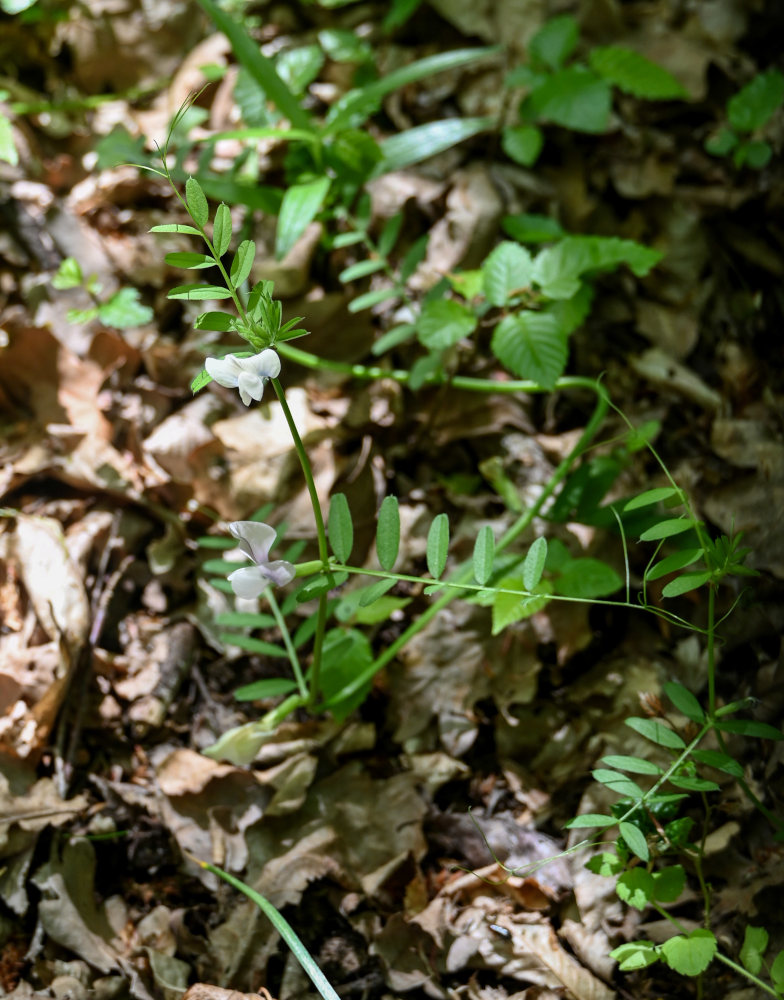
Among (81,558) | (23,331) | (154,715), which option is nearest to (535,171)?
(23,331)

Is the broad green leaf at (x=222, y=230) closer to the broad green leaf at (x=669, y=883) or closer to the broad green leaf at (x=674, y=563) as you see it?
the broad green leaf at (x=674, y=563)

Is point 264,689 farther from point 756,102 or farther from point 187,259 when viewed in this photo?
point 756,102

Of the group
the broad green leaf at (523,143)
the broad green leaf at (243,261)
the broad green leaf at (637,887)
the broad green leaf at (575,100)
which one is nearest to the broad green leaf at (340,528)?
the broad green leaf at (243,261)

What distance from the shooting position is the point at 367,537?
192cm

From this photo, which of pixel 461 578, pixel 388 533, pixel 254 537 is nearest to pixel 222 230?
pixel 254 537

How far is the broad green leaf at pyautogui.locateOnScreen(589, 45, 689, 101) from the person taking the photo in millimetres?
2219

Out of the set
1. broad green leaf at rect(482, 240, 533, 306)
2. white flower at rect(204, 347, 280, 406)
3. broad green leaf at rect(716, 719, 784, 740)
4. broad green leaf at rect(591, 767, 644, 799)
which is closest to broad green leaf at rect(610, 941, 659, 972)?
broad green leaf at rect(591, 767, 644, 799)

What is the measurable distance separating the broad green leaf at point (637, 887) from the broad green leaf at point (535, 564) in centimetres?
54

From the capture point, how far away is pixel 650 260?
186cm

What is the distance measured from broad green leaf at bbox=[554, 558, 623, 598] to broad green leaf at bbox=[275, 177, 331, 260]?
1172 mm

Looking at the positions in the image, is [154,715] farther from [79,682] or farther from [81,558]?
[81,558]

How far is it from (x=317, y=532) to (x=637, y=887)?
87cm

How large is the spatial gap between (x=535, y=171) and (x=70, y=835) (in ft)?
7.58

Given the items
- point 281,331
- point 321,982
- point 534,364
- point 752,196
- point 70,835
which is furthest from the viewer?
point 752,196
